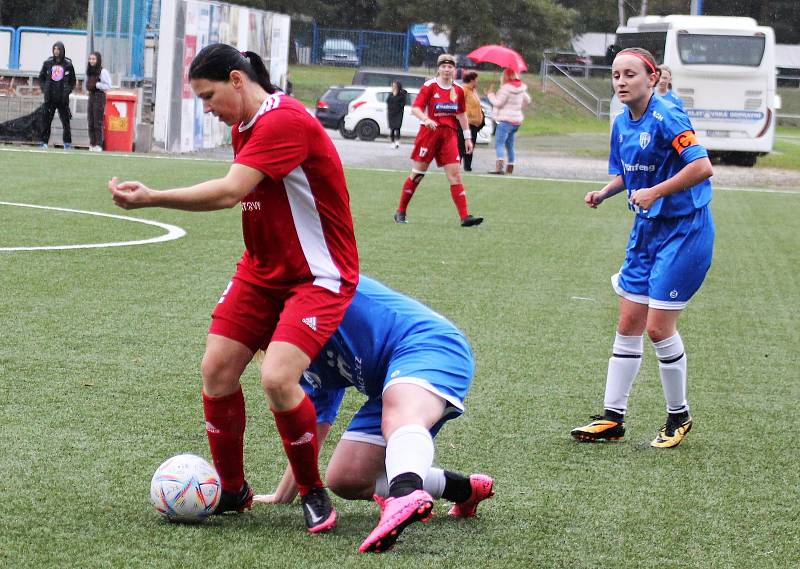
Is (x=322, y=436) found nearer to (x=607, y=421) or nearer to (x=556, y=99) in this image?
(x=607, y=421)

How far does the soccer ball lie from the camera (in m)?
4.11

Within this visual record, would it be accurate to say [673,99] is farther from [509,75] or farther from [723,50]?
[723,50]

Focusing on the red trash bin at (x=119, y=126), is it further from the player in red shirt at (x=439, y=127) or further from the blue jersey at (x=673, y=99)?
the blue jersey at (x=673, y=99)

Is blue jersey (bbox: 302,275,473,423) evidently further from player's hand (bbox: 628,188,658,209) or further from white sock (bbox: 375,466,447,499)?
player's hand (bbox: 628,188,658,209)

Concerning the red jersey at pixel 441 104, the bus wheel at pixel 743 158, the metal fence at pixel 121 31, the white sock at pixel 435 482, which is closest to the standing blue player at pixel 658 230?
the white sock at pixel 435 482

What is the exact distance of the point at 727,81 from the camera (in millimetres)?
29547

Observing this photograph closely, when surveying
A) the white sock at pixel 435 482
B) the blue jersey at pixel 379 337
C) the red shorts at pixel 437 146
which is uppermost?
the red shorts at pixel 437 146

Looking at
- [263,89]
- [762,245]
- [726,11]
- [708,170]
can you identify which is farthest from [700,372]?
[726,11]

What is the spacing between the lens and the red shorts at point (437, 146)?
48.2 ft

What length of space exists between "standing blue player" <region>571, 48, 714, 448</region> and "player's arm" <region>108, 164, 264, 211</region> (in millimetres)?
2192

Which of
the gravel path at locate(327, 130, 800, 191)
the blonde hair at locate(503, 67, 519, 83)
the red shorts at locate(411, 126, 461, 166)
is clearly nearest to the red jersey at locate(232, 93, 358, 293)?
the red shorts at locate(411, 126, 461, 166)

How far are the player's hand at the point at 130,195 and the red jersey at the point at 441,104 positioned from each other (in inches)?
446

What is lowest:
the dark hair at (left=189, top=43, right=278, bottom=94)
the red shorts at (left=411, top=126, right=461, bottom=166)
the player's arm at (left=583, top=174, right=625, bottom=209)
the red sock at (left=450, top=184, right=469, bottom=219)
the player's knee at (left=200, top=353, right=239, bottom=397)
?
the red sock at (left=450, top=184, right=469, bottom=219)

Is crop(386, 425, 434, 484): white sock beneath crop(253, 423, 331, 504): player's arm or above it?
above
